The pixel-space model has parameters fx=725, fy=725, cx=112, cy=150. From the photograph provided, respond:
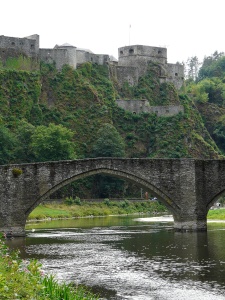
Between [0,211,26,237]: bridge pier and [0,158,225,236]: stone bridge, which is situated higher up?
[0,158,225,236]: stone bridge

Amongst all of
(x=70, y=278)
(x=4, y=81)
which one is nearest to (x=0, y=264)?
(x=70, y=278)

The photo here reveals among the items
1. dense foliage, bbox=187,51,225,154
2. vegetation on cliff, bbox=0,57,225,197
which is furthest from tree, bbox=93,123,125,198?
dense foliage, bbox=187,51,225,154

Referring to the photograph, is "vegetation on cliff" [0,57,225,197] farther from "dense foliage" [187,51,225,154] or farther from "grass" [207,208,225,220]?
"grass" [207,208,225,220]

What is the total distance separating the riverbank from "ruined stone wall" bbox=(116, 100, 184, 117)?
2177cm

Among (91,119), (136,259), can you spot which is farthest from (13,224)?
(91,119)

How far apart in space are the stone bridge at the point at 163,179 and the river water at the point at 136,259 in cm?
173

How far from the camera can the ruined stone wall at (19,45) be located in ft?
343

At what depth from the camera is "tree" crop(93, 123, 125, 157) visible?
9888cm

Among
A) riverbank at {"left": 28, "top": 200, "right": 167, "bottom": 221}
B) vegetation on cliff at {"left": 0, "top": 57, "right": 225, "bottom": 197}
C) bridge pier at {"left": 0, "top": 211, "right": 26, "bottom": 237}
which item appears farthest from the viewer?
vegetation on cliff at {"left": 0, "top": 57, "right": 225, "bottom": 197}

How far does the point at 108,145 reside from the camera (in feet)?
325

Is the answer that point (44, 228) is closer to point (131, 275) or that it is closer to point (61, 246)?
point (61, 246)

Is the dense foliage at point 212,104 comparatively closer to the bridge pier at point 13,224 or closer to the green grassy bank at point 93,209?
the green grassy bank at point 93,209

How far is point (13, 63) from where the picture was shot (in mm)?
104750

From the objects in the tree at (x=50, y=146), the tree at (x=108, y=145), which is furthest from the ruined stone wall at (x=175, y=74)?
the tree at (x=50, y=146)
